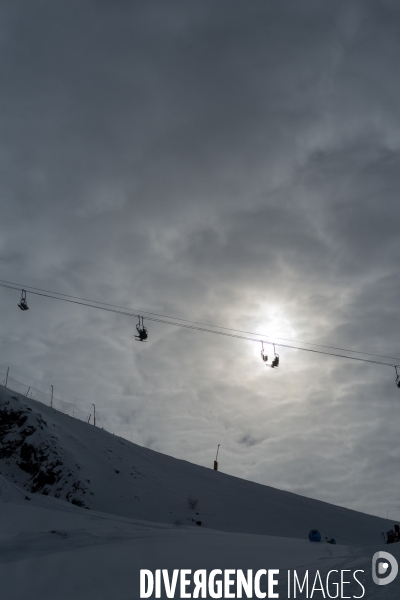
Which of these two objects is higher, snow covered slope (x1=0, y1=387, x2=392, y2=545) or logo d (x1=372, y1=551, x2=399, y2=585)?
snow covered slope (x1=0, y1=387, x2=392, y2=545)

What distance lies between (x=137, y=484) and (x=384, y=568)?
103ft

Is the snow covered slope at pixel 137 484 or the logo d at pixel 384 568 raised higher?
the snow covered slope at pixel 137 484

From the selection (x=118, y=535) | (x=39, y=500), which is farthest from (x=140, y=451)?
(x=118, y=535)

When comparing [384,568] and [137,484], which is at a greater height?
[137,484]

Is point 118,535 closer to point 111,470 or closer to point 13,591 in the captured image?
point 13,591

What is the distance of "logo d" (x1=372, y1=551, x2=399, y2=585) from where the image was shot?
927 centimetres

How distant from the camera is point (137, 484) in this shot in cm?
3912

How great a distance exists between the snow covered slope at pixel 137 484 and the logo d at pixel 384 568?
77.2ft

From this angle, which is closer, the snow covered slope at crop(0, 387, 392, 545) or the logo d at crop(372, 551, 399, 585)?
the logo d at crop(372, 551, 399, 585)

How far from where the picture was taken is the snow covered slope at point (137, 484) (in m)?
33.9

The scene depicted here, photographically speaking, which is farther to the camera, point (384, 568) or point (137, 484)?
point (137, 484)

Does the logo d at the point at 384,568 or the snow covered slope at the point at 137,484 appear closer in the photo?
the logo d at the point at 384,568

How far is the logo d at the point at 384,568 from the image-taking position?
30.4ft

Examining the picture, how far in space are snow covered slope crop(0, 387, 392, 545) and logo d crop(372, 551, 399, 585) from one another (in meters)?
23.5
